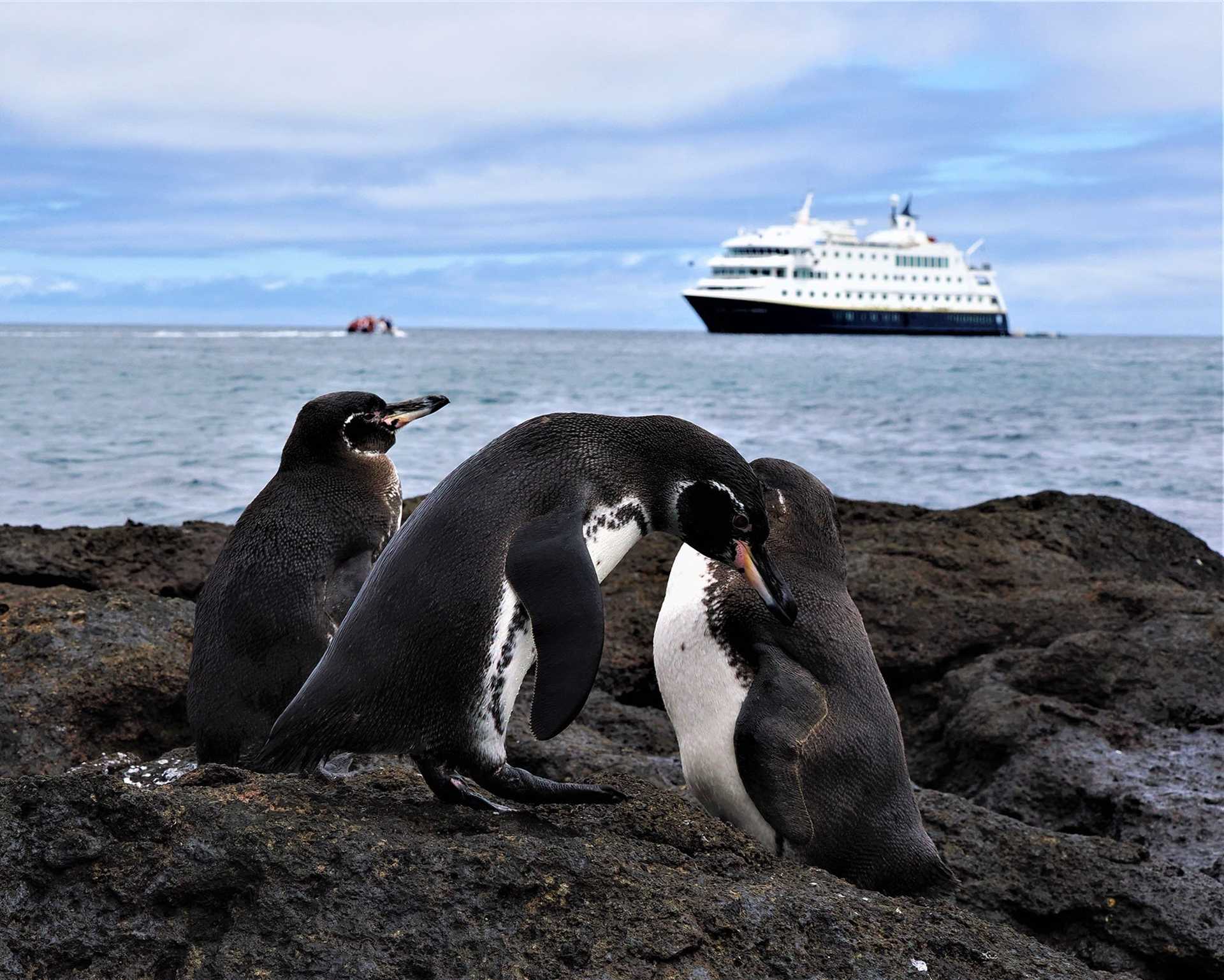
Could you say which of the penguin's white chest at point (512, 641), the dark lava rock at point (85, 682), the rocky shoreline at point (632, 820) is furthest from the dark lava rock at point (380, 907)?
the dark lava rock at point (85, 682)

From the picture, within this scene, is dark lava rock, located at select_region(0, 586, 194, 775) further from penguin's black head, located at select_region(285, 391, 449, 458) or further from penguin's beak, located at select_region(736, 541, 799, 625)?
penguin's beak, located at select_region(736, 541, 799, 625)

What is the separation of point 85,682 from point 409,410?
1225mm

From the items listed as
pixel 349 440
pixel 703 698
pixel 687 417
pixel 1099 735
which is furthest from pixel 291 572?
pixel 687 417

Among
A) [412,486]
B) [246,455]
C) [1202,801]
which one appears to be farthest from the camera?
[246,455]

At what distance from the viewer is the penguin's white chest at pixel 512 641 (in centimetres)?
241

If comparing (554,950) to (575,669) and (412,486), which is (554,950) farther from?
(412,486)

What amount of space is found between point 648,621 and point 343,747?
8.88ft

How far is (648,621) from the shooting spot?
5004 mm

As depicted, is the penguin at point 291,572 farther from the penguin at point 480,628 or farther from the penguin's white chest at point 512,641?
the penguin's white chest at point 512,641

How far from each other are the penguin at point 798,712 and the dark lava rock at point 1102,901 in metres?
0.19

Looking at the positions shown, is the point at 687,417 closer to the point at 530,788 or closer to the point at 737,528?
the point at 737,528

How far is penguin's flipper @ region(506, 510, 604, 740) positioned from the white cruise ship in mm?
68021

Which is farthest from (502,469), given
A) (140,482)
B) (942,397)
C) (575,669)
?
(942,397)

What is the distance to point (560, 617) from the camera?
2.34m
